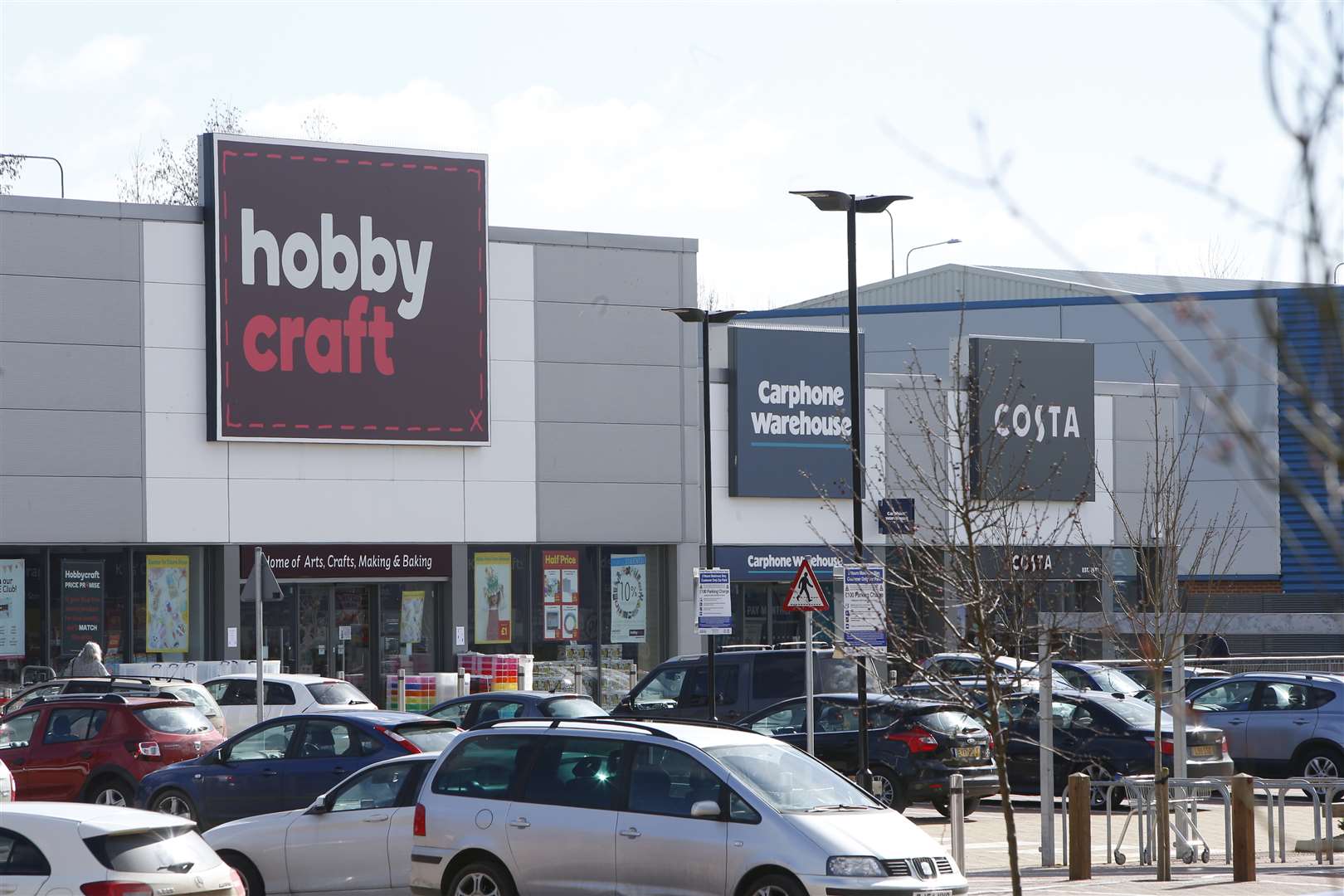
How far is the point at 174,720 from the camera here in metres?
21.1

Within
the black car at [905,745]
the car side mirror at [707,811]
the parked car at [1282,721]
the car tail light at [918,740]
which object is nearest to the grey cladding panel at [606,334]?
the parked car at [1282,721]

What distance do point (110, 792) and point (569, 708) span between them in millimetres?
5813

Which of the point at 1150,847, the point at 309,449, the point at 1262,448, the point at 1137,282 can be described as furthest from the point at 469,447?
the point at 1137,282

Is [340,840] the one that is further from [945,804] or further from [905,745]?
[945,804]

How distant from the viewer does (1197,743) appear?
2219 cm

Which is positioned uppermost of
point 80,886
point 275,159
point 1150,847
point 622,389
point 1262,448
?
point 275,159

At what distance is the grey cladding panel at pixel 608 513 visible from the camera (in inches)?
1448

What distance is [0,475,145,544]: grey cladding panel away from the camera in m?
31.8

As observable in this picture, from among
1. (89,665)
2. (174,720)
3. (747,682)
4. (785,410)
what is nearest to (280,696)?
(89,665)

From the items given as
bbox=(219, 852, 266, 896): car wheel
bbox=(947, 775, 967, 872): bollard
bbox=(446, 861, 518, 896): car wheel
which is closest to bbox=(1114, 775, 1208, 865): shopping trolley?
bbox=(947, 775, 967, 872): bollard

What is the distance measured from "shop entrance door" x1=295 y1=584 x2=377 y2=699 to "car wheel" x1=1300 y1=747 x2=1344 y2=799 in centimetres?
1834

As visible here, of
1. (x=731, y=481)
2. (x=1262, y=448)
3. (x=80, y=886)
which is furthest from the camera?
(x=731, y=481)

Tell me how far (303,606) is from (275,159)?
8.58 metres

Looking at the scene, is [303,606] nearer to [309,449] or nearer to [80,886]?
[309,449]
